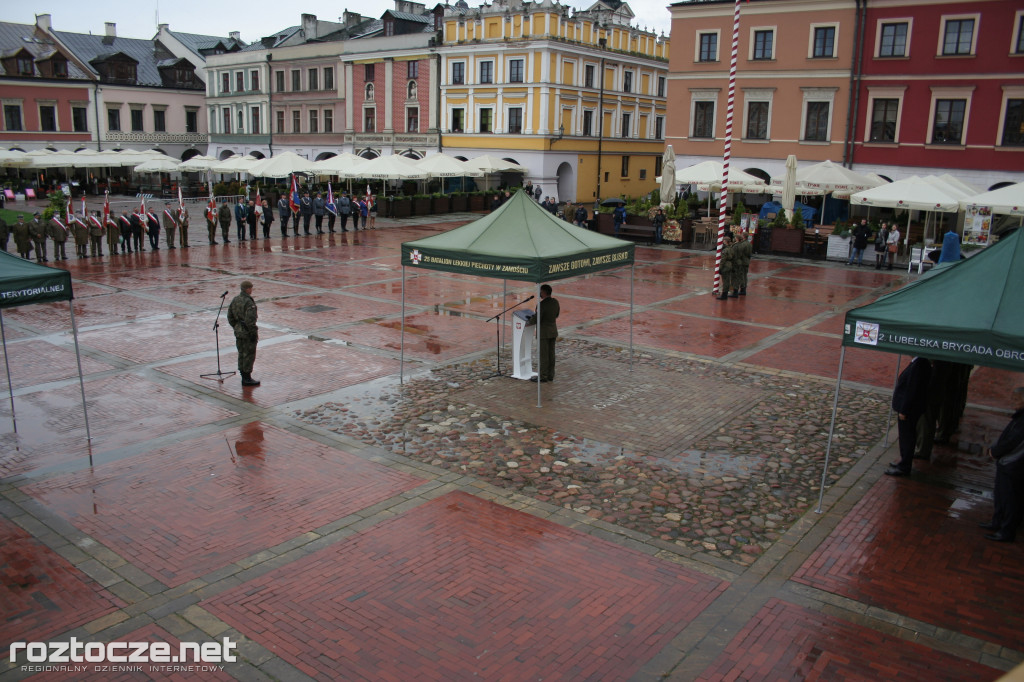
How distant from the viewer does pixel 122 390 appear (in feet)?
40.1

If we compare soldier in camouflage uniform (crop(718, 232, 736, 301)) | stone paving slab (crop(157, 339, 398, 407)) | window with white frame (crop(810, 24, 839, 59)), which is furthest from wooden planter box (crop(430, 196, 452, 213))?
stone paving slab (crop(157, 339, 398, 407))

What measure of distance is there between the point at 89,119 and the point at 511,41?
34.4 metres

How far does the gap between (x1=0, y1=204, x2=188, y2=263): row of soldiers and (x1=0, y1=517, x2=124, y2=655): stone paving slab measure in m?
20.1

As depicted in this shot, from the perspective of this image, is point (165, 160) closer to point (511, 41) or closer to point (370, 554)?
point (511, 41)

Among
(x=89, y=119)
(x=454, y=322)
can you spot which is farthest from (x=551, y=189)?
(x=89, y=119)

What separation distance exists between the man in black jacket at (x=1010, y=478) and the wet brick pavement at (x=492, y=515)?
30 centimetres

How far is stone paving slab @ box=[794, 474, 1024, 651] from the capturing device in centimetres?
669

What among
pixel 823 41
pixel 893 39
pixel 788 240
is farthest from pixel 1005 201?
pixel 823 41

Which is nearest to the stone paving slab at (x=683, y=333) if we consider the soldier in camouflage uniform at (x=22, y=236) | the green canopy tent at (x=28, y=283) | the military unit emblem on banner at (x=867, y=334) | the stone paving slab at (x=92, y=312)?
the military unit emblem on banner at (x=867, y=334)

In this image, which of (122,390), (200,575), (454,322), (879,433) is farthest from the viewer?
(454,322)

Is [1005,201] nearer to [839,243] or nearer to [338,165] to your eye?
[839,243]

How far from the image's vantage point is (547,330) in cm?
1254

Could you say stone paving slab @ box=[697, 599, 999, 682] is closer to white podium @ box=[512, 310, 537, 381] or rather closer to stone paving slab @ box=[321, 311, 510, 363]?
white podium @ box=[512, 310, 537, 381]

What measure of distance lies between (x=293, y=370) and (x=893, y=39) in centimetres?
2998
